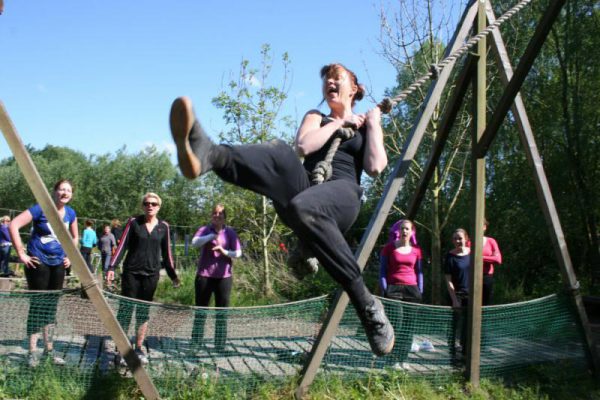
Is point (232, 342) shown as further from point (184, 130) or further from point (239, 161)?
point (184, 130)

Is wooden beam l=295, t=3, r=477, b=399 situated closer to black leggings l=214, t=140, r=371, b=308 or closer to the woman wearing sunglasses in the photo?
black leggings l=214, t=140, r=371, b=308

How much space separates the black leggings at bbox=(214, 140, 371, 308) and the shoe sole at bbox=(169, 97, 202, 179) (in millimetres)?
183

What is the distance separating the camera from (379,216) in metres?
4.59

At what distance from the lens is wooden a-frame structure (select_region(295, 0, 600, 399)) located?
4430 millimetres

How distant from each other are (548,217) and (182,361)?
382 centimetres

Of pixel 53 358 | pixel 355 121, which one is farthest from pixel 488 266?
pixel 53 358

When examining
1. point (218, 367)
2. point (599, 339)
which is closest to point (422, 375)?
point (218, 367)

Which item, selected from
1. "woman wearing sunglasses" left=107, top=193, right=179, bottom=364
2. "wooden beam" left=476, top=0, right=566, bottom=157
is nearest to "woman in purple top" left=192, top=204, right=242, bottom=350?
"woman wearing sunglasses" left=107, top=193, right=179, bottom=364

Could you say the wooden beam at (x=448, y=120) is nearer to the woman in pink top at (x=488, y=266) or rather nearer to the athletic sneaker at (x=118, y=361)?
the woman in pink top at (x=488, y=266)

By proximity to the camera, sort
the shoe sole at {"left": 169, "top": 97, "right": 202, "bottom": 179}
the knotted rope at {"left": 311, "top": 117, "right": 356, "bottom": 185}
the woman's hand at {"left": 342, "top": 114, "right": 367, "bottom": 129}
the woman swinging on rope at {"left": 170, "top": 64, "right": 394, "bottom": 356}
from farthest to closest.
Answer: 1. the woman's hand at {"left": 342, "top": 114, "right": 367, "bottom": 129}
2. the knotted rope at {"left": 311, "top": 117, "right": 356, "bottom": 185}
3. the woman swinging on rope at {"left": 170, "top": 64, "right": 394, "bottom": 356}
4. the shoe sole at {"left": 169, "top": 97, "right": 202, "bottom": 179}

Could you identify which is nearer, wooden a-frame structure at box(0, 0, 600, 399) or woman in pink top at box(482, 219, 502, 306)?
wooden a-frame structure at box(0, 0, 600, 399)

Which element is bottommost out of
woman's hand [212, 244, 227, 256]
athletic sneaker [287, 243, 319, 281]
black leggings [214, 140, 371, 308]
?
athletic sneaker [287, 243, 319, 281]

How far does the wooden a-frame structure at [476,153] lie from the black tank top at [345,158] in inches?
62.3

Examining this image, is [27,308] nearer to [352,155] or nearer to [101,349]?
[101,349]
